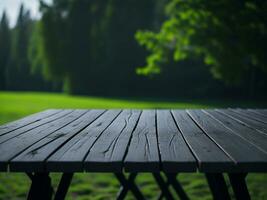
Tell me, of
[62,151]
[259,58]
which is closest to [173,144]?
[62,151]

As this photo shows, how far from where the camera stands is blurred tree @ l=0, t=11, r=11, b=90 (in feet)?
186

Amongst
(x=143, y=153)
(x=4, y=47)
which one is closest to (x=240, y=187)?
(x=143, y=153)

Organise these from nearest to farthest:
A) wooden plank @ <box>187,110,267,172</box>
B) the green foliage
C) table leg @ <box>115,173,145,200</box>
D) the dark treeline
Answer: wooden plank @ <box>187,110,267,172</box>
table leg @ <box>115,173,145,200</box>
the green foliage
the dark treeline

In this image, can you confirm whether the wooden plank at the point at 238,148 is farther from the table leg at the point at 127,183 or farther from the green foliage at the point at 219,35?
the green foliage at the point at 219,35

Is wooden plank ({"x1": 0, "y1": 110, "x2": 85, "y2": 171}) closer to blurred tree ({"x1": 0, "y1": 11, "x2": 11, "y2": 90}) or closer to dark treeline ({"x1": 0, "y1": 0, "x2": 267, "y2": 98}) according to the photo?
dark treeline ({"x1": 0, "y1": 0, "x2": 267, "y2": 98})

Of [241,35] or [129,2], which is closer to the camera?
[241,35]

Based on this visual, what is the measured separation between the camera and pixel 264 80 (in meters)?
36.9

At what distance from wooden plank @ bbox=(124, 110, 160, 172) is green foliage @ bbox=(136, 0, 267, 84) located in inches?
393

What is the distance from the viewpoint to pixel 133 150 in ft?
5.96

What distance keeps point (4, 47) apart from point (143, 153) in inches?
2530

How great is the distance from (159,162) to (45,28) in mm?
40580

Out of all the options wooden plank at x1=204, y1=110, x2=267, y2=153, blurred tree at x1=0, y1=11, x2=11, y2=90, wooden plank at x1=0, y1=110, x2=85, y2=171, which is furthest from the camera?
blurred tree at x1=0, y1=11, x2=11, y2=90

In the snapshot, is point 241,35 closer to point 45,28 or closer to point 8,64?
point 45,28

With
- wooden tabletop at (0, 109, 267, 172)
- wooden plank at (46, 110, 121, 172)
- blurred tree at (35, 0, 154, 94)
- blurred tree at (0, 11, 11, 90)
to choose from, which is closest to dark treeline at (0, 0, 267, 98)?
blurred tree at (35, 0, 154, 94)
